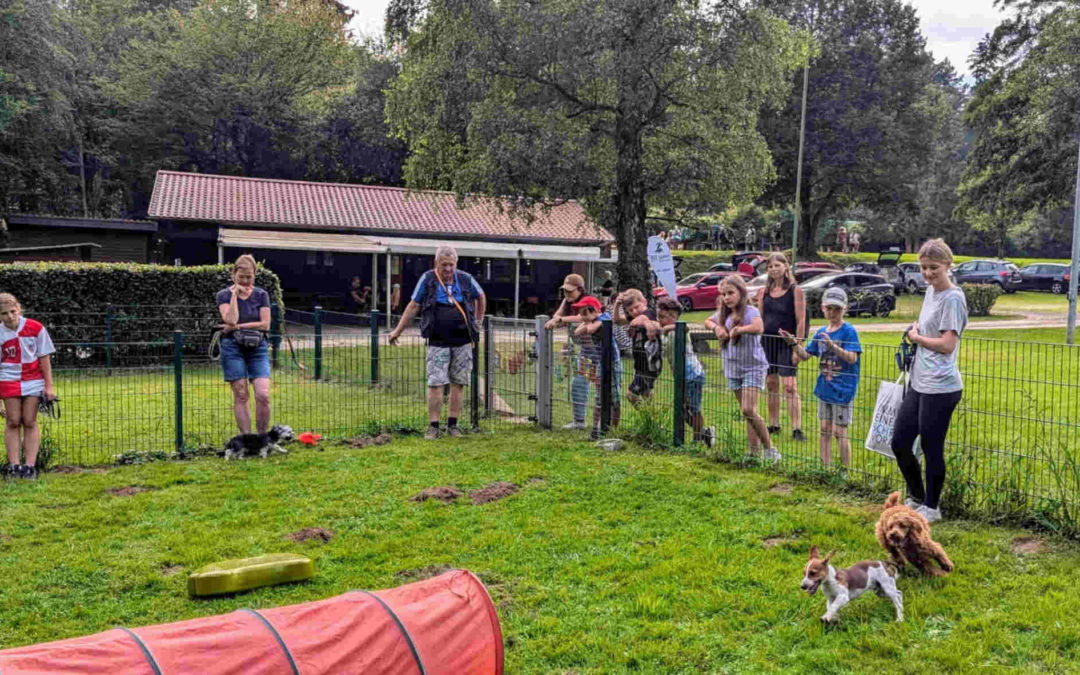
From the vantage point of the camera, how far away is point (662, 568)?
202 inches

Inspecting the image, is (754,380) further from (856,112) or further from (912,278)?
(856,112)

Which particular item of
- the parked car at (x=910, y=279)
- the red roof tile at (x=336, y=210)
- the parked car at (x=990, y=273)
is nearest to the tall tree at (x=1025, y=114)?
the parked car at (x=910, y=279)


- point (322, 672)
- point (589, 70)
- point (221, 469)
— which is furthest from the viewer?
point (589, 70)

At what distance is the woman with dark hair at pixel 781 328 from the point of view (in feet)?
25.0

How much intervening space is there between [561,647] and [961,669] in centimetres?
175

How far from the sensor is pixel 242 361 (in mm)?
8016

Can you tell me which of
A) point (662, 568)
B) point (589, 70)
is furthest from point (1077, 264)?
point (662, 568)

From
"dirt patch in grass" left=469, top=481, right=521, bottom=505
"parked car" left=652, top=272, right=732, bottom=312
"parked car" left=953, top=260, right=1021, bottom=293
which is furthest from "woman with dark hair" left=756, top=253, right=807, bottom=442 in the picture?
"parked car" left=953, top=260, right=1021, bottom=293

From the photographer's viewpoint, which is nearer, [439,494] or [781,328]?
[439,494]

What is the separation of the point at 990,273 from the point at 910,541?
39594mm

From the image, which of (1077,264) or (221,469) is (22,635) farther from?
(1077,264)

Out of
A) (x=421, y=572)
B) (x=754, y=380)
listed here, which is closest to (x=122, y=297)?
(x=754, y=380)

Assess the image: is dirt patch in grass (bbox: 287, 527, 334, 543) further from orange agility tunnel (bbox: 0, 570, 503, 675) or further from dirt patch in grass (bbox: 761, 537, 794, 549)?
dirt patch in grass (bbox: 761, 537, 794, 549)

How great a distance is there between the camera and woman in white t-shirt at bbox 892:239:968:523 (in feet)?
17.9
